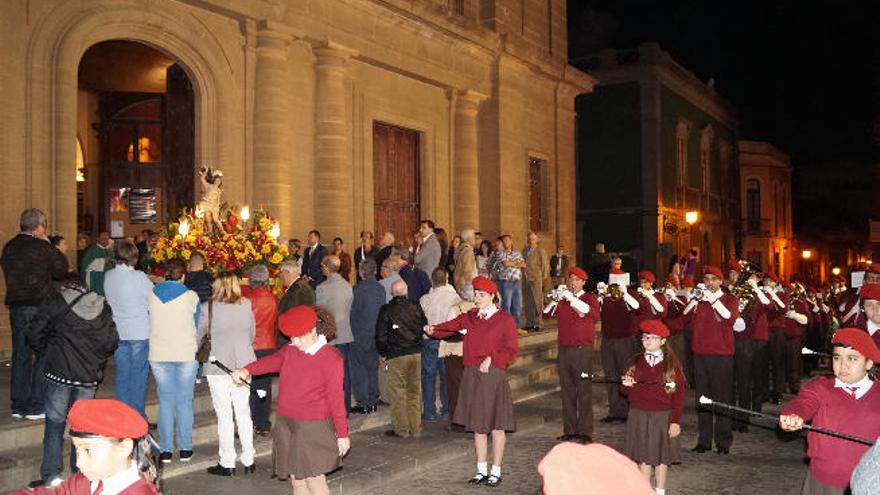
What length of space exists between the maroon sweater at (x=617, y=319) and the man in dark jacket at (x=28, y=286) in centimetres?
727

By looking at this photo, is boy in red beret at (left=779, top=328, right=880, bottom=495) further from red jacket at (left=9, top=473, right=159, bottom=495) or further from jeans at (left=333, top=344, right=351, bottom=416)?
jeans at (left=333, top=344, right=351, bottom=416)

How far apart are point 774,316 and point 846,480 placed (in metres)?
9.02

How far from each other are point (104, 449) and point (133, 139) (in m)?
15.3

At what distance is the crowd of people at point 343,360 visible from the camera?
17.1ft

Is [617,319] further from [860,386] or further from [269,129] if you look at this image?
[269,129]

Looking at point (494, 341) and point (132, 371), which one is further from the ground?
point (494, 341)

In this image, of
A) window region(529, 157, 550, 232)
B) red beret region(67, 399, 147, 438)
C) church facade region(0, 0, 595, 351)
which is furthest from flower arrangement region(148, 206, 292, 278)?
window region(529, 157, 550, 232)

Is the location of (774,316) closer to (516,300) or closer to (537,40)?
(516,300)

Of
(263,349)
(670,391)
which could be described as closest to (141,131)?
(263,349)

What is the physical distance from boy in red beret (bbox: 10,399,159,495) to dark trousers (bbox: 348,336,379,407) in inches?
288

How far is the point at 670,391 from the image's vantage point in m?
7.20

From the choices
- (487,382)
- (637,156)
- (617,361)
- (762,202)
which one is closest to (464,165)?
(617,361)

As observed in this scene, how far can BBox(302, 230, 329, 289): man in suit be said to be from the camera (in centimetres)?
1409

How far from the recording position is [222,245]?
10430 millimetres
